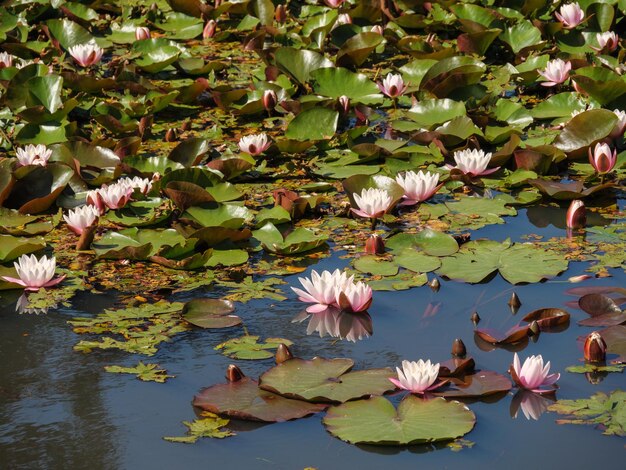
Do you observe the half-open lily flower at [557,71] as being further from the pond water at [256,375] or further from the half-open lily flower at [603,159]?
the pond water at [256,375]

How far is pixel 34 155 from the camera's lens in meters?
4.88

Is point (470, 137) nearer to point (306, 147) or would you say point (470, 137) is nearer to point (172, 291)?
point (306, 147)

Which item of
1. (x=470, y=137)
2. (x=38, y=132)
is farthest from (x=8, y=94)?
(x=470, y=137)

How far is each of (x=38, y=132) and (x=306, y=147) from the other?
5.20 feet

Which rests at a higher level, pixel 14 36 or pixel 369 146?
pixel 14 36

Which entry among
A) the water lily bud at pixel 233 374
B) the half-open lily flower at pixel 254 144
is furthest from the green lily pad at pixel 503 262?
the half-open lily flower at pixel 254 144

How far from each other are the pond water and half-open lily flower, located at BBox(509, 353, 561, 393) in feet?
0.22

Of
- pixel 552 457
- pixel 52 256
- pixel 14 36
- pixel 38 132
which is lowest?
pixel 552 457

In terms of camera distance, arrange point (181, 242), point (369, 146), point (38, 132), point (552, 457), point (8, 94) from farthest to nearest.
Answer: point (8, 94) < point (38, 132) < point (369, 146) < point (181, 242) < point (552, 457)

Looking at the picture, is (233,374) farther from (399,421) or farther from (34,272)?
(34,272)

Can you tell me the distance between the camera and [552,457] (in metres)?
2.69

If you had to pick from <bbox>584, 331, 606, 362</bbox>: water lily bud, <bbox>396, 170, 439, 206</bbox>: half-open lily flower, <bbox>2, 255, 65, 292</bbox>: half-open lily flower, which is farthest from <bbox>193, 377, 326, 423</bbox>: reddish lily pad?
<bbox>396, 170, 439, 206</bbox>: half-open lily flower

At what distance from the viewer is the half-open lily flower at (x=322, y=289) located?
3607 millimetres

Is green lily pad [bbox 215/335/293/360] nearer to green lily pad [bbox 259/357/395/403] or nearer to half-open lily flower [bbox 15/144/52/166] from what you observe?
green lily pad [bbox 259/357/395/403]
